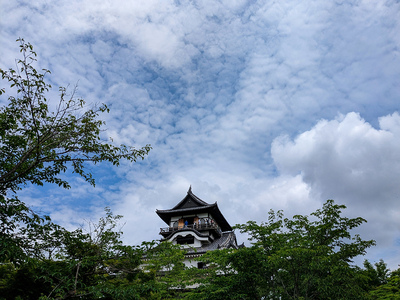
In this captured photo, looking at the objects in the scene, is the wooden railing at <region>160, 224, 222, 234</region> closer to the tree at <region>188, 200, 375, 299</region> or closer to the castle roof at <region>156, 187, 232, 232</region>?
the castle roof at <region>156, 187, 232, 232</region>

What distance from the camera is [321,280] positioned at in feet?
40.4

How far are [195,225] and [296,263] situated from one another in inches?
807

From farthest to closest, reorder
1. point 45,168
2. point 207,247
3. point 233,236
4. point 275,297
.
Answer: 1. point 233,236
2. point 207,247
3. point 275,297
4. point 45,168

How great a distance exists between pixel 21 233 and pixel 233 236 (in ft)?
93.9

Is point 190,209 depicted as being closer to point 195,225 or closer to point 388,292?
point 195,225

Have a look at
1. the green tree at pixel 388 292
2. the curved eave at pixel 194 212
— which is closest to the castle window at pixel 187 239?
the curved eave at pixel 194 212

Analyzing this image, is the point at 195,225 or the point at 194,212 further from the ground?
the point at 194,212

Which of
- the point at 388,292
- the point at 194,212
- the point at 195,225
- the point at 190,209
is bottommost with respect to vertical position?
the point at 388,292

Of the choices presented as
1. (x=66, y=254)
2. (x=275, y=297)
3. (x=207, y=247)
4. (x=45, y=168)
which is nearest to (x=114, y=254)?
(x=66, y=254)

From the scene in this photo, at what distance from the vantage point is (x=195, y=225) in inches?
1291

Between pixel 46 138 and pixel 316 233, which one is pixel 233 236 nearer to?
pixel 316 233

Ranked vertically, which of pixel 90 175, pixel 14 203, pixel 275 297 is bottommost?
pixel 275 297

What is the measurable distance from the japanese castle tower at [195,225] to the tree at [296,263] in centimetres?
1468

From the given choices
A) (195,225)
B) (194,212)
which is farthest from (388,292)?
(194,212)
